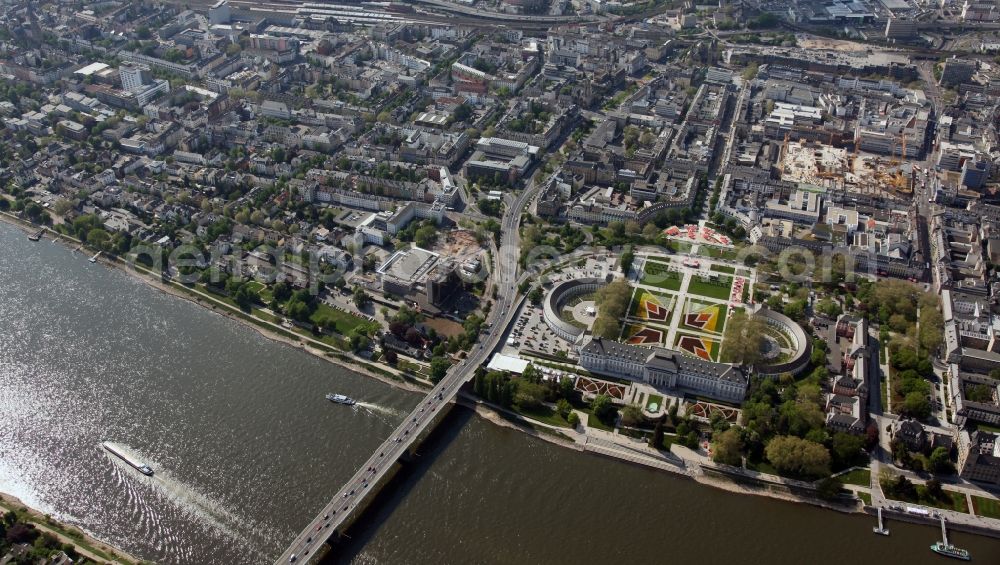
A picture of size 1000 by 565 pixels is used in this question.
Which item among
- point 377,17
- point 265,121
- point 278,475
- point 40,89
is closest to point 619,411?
point 278,475

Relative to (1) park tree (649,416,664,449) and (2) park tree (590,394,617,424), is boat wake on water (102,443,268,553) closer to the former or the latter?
(2) park tree (590,394,617,424)

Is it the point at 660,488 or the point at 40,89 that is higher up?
the point at 40,89

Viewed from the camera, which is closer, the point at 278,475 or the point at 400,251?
the point at 278,475

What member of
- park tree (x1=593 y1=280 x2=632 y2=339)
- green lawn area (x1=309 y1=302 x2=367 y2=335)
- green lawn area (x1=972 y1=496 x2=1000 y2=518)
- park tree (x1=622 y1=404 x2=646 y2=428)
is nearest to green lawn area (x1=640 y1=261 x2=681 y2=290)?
park tree (x1=593 y1=280 x2=632 y2=339)


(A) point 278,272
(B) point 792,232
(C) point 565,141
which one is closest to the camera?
(A) point 278,272

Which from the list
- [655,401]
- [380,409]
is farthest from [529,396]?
[380,409]

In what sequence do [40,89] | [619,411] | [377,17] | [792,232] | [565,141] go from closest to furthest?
[619,411], [792,232], [565,141], [40,89], [377,17]

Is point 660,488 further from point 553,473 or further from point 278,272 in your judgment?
point 278,272
